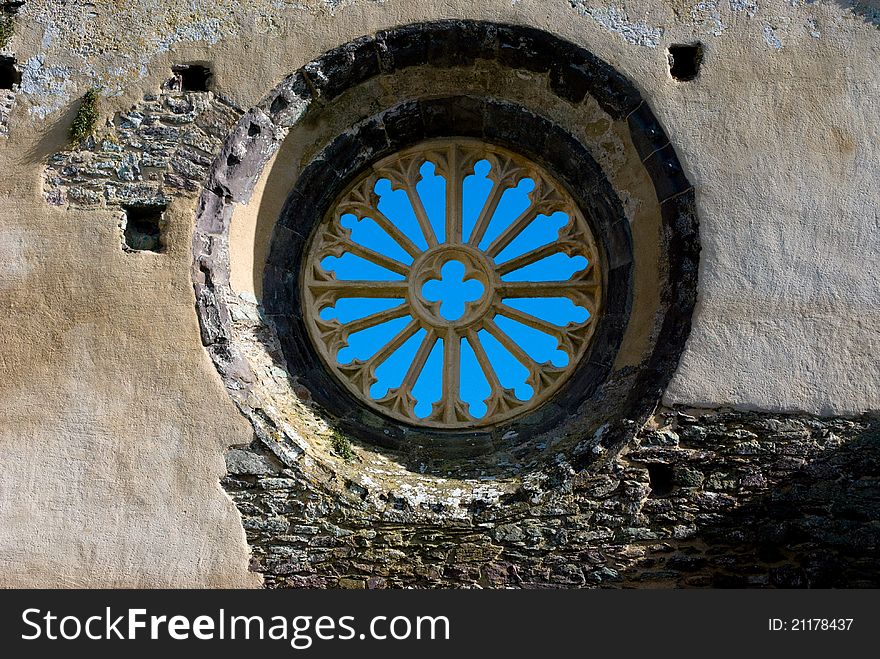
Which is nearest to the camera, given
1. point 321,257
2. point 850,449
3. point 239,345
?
point 850,449

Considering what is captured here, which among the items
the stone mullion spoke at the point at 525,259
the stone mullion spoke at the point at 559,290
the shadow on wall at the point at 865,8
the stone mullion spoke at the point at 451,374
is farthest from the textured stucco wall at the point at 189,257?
the stone mullion spoke at the point at 451,374

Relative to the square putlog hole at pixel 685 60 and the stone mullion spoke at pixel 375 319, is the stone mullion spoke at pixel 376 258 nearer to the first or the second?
the stone mullion spoke at pixel 375 319

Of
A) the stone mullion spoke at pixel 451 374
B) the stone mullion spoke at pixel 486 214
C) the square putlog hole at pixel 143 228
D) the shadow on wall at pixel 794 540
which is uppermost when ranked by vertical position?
the stone mullion spoke at pixel 486 214

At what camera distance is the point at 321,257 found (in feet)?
29.0

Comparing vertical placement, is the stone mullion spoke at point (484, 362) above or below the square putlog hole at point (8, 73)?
below

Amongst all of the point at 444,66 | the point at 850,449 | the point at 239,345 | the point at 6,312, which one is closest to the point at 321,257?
the point at 239,345

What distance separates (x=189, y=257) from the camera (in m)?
8.17

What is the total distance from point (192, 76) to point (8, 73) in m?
1.25

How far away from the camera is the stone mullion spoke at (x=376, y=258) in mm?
8758

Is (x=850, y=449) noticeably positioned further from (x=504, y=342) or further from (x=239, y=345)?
(x=239, y=345)

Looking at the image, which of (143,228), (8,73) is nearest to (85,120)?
(8,73)

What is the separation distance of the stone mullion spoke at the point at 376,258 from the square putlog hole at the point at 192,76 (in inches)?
54.8

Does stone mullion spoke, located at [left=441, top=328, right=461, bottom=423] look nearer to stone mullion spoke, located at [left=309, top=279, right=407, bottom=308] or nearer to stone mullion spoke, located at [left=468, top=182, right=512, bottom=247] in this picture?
stone mullion spoke, located at [left=309, top=279, right=407, bottom=308]

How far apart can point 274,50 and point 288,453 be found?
2.67 meters
